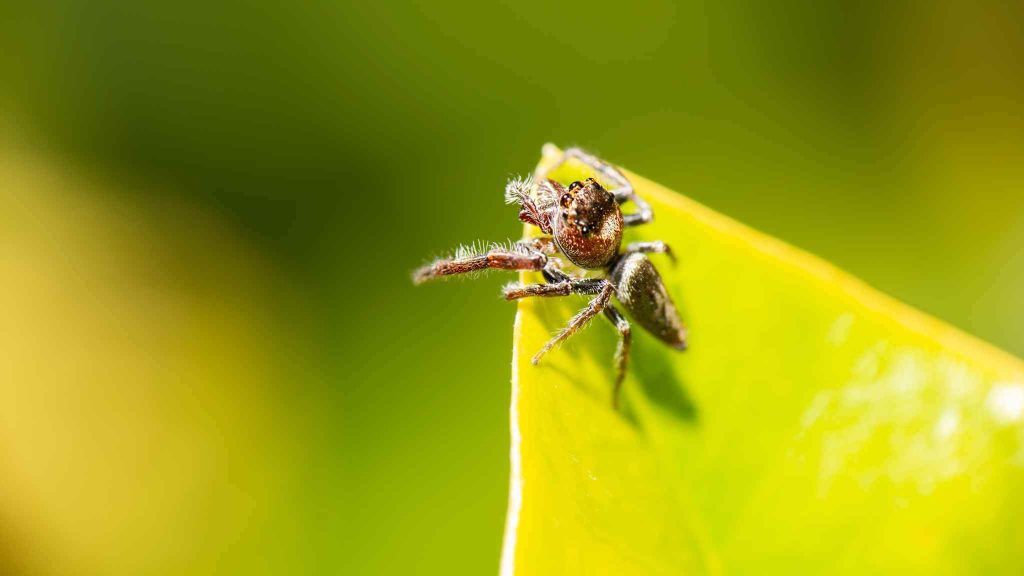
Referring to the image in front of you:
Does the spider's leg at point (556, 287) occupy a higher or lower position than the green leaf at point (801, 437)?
higher

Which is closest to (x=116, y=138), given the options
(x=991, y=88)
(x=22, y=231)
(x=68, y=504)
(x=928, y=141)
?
(x=22, y=231)

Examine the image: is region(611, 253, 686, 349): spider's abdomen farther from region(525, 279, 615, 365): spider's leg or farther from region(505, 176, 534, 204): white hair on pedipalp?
region(505, 176, 534, 204): white hair on pedipalp

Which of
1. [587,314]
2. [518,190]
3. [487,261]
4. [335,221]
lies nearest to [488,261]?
[487,261]

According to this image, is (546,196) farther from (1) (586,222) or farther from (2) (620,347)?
(2) (620,347)

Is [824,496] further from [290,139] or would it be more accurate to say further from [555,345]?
[290,139]

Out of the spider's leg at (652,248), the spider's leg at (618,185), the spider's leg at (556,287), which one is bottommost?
the spider's leg at (556,287)

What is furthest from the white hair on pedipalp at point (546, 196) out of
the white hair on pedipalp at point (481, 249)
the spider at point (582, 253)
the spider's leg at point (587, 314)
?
the spider's leg at point (587, 314)

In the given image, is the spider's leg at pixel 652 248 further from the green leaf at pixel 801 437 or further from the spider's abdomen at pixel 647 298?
the green leaf at pixel 801 437

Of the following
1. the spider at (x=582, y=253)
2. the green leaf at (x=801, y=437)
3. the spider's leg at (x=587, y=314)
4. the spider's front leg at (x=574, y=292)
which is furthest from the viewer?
the spider at (x=582, y=253)

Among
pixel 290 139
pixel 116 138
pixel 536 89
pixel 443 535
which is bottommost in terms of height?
pixel 443 535
